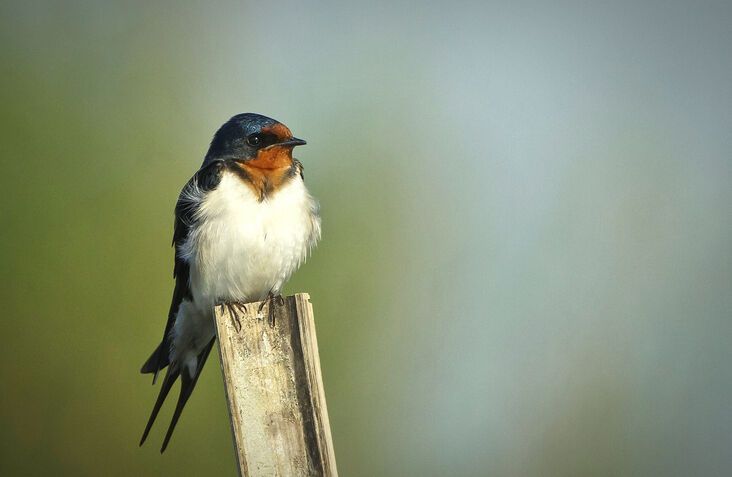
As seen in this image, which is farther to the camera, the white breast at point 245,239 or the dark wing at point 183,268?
the dark wing at point 183,268

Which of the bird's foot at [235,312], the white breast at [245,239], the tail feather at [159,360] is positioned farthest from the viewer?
the tail feather at [159,360]

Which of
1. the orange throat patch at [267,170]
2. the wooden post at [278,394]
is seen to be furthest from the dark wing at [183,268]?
the wooden post at [278,394]

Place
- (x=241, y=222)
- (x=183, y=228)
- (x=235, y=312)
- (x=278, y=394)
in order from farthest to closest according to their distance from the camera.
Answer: (x=183, y=228), (x=241, y=222), (x=235, y=312), (x=278, y=394)

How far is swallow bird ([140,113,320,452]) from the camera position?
3.41m

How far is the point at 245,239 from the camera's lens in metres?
3.42

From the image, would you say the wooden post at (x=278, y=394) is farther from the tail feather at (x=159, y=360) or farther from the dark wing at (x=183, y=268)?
the tail feather at (x=159, y=360)

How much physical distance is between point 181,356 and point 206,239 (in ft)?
1.92

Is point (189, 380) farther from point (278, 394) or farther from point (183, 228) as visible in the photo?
point (278, 394)

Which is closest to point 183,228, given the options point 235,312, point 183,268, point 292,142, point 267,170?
point 183,268

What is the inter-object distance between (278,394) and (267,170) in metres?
1.51

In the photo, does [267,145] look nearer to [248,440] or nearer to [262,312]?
[262,312]

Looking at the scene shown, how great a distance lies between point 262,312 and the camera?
2.26 metres

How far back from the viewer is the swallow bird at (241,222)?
11.2 ft

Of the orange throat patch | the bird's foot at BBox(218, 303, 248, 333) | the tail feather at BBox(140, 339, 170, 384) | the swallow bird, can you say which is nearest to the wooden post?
the bird's foot at BBox(218, 303, 248, 333)
